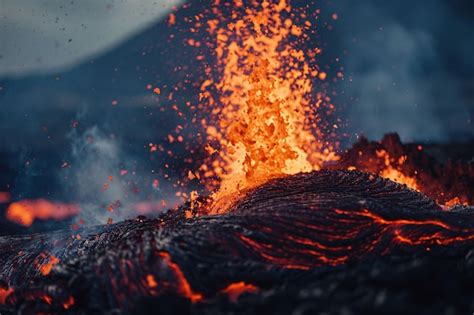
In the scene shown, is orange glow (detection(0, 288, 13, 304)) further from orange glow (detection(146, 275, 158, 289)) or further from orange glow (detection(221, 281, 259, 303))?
orange glow (detection(221, 281, 259, 303))

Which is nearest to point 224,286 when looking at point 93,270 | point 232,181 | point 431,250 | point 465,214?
point 93,270

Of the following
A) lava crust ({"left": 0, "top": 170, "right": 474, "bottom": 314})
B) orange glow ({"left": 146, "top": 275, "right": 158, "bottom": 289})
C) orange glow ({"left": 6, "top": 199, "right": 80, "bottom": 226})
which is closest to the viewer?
lava crust ({"left": 0, "top": 170, "right": 474, "bottom": 314})

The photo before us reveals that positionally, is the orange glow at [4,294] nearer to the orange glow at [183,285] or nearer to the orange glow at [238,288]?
the orange glow at [183,285]

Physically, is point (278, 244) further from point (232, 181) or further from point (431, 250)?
point (232, 181)

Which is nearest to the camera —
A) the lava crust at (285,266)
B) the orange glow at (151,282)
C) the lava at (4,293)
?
the lava crust at (285,266)

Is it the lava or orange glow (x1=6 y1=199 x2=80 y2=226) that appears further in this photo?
orange glow (x1=6 y1=199 x2=80 y2=226)

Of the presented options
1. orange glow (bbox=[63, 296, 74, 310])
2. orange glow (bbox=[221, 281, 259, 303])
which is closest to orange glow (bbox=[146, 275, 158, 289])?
orange glow (bbox=[221, 281, 259, 303])

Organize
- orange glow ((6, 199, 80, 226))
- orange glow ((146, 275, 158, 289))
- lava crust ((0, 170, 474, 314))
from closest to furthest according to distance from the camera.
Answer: lava crust ((0, 170, 474, 314)), orange glow ((146, 275, 158, 289)), orange glow ((6, 199, 80, 226))

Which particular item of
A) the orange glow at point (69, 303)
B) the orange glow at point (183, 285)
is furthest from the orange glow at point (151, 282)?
the orange glow at point (69, 303)
